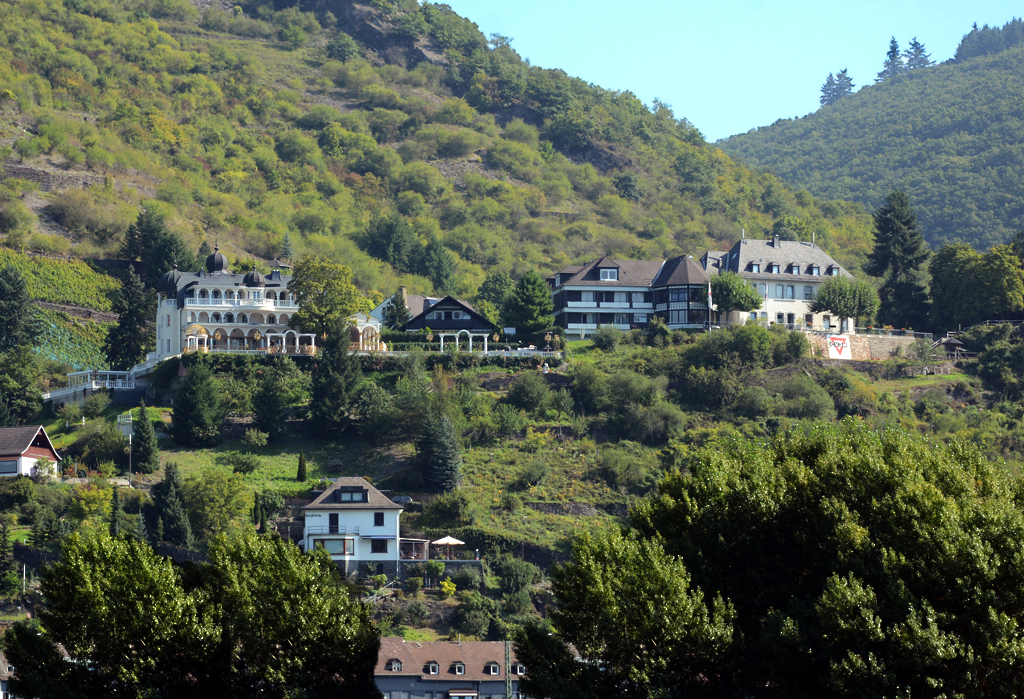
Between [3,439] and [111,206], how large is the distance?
152ft

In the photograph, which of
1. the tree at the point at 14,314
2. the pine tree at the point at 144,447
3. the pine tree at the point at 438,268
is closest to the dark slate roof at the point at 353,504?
the pine tree at the point at 144,447

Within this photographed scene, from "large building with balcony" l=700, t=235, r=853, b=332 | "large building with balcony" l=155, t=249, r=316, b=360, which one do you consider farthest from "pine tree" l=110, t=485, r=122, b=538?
"large building with balcony" l=700, t=235, r=853, b=332

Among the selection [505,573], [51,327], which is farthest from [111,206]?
[505,573]

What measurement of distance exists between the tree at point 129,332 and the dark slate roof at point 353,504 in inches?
968

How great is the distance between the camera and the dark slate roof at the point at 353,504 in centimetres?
6806

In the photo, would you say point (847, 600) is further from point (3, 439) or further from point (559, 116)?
point (559, 116)

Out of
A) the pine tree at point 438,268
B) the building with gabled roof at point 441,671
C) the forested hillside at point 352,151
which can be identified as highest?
the forested hillside at point 352,151

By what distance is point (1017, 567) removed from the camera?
34.4 metres

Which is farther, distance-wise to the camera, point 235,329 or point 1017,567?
point 235,329

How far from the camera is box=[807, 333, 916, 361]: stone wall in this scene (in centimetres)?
9069

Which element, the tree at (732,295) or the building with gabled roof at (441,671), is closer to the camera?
the building with gabled roof at (441,671)

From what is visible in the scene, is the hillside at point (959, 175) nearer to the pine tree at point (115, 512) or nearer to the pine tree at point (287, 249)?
the pine tree at point (287, 249)

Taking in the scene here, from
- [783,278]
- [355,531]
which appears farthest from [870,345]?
[355,531]

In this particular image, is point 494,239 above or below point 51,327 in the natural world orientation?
above
